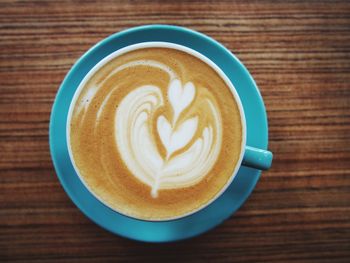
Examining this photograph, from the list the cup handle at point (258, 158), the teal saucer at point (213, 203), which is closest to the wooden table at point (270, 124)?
the teal saucer at point (213, 203)

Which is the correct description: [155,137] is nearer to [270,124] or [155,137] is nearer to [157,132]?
[157,132]

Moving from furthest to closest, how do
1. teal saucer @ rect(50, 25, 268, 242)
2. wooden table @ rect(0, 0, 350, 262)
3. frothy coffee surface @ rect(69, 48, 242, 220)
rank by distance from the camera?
wooden table @ rect(0, 0, 350, 262) → teal saucer @ rect(50, 25, 268, 242) → frothy coffee surface @ rect(69, 48, 242, 220)

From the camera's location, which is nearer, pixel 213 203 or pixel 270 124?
pixel 213 203

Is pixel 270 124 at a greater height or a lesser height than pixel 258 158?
greater

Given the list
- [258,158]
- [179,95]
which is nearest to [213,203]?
[258,158]

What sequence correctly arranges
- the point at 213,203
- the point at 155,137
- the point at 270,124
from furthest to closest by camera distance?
1. the point at 270,124
2. the point at 213,203
3. the point at 155,137

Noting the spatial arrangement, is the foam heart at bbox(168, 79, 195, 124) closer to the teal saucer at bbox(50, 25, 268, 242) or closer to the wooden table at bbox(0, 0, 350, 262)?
the teal saucer at bbox(50, 25, 268, 242)

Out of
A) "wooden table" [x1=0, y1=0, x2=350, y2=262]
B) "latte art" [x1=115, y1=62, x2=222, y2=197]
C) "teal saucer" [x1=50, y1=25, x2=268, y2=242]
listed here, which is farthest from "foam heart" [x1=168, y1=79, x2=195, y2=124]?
"wooden table" [x1=0, y1=0, x2=350, y2=262]
